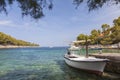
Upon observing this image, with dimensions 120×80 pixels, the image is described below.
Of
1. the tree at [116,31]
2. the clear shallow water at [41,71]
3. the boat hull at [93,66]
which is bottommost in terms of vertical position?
the clear shallow water at [41,71]

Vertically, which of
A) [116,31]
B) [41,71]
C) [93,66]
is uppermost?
[116,31]

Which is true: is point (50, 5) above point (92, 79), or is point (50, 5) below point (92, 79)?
above

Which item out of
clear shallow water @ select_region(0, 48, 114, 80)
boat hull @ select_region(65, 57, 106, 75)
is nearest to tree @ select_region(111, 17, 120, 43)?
clear shallow water @ select_region(0, 48, 114, 80)

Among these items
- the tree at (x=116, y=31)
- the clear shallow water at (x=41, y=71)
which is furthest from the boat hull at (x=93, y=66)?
the tree at (x=116, y=31)

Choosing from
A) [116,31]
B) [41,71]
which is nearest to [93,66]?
[41,71]

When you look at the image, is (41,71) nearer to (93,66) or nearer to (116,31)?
(93,66)

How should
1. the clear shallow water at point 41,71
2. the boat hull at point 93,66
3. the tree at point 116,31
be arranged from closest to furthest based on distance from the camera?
the clear shallow water at point 41,71, the boat hull at point 93,66, the tree at point 116,31

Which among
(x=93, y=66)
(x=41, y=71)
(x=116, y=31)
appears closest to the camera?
(x=93, y=66)

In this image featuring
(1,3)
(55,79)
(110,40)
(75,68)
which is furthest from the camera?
(110,40)

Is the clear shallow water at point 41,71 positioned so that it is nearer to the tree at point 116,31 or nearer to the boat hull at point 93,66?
the boat hull at point 93,66

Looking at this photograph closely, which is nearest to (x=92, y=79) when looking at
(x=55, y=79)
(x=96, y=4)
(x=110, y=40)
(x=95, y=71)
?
(x=95, y=71)

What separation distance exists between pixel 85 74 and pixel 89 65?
0.93 meters

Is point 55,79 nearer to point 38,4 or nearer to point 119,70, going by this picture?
point 119,70

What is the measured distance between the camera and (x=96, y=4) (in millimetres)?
5473
